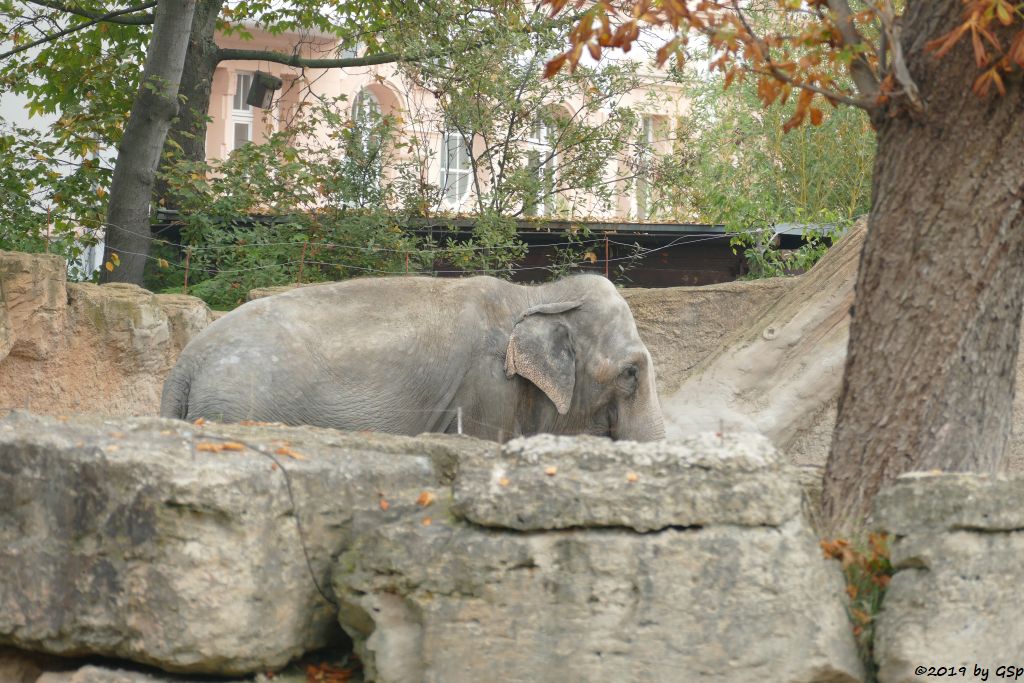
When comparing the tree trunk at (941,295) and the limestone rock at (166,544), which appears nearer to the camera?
the limestone rock at (166,544)

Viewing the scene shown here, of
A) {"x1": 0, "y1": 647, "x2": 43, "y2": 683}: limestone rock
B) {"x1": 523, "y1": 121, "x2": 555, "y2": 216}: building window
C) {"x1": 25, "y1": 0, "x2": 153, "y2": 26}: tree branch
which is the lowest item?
{"x1": 0, "y1": 647, "x2": 43, "y2": 683}: limestone rock

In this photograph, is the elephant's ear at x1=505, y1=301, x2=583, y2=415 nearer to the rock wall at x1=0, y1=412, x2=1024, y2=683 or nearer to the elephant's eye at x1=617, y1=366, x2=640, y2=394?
the elephant's eye at x1=617, y1=366, x2=640, y2=394

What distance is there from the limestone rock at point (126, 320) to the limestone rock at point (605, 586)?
628 cm

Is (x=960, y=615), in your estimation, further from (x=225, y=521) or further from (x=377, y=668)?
(x=225, y=521)

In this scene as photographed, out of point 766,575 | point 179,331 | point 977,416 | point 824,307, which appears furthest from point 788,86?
point 179,331

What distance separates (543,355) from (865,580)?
3.81 meters

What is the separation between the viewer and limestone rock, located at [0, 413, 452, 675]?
3691mm

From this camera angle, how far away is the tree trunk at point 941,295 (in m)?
4.62

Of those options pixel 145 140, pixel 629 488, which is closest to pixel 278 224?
pixel 145 140

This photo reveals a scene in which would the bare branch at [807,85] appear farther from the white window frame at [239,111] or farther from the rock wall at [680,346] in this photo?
the white window frame at [239,111]

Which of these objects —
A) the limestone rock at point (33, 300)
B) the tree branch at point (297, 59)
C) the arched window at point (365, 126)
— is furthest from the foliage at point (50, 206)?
the limestone rock at point (33, 300)

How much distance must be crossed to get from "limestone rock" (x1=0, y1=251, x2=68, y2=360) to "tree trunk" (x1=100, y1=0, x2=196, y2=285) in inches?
127

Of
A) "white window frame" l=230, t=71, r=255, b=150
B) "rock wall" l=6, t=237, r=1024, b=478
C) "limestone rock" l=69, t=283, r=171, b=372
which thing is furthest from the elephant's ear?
"white window frame" l=230, t=71, r=255, b=150

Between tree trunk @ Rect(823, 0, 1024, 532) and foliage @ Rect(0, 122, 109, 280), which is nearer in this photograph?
tree trunk @ Rect(823, 0, 1024, 532)
